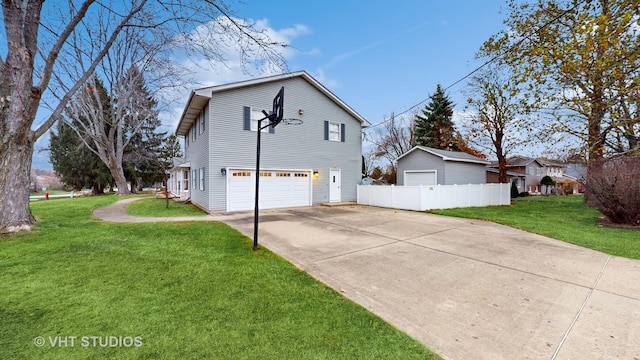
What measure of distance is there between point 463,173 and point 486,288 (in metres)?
15.3

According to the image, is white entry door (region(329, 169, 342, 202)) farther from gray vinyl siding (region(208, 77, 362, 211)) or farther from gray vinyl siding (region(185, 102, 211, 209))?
gray vinyl siding (region(185, 102, 211, 209))

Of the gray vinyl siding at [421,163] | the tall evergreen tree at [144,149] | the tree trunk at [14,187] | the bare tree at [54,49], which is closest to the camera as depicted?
the bare tree at [54,49]

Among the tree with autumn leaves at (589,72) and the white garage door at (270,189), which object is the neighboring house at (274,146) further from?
the tree with autumn leaves at (589,72)

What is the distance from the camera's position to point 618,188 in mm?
8453

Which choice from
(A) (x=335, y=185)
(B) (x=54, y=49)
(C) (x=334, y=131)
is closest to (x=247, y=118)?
(C) (x=334, y=131)

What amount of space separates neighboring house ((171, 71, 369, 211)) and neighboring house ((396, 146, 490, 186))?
14.8ft

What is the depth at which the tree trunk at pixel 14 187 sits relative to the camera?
241 inches

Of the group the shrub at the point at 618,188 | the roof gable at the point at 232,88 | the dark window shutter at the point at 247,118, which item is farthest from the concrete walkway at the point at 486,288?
the roof gable at the point at 232,88

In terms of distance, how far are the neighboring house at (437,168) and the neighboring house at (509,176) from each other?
11.1 metres

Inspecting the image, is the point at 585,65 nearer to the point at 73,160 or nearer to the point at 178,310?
the point at 178,310

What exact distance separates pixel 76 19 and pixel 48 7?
5.40 ft

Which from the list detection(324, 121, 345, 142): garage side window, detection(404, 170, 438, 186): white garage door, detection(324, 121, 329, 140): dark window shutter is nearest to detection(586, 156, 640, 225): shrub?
detection(404, 170, 438, 186): white garage door

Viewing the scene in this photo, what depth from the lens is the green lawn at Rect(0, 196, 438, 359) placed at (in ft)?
7.25

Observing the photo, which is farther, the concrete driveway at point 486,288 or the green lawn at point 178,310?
the concrete driveway at point 486,288
